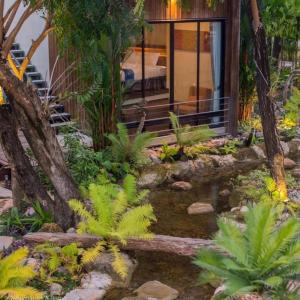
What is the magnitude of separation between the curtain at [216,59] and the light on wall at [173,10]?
1.06m

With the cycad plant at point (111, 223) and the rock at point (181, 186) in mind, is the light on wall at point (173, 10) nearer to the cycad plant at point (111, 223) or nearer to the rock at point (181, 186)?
the rock at point (181, 186)

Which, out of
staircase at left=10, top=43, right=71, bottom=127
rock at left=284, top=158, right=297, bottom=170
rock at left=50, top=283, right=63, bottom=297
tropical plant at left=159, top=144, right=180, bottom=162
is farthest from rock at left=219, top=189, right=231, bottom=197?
rock at left=50, top=283, right=63, bottom=297

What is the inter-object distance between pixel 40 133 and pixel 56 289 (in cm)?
186

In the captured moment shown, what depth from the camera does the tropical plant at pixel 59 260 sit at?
234 inches

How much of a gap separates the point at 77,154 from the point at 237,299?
4.43 metres

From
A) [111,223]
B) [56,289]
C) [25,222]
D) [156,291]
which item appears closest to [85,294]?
[56,289]

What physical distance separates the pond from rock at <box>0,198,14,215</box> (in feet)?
6.41

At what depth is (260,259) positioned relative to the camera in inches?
202

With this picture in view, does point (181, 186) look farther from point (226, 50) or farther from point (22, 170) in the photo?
point (226, 50)

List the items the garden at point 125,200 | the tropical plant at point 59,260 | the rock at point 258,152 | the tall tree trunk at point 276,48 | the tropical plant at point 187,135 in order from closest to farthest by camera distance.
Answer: the garden at point 125,200
the tropical plant at point 59,260
the tropical plant at point 187,135
the rock at point 258,152
the tall tree trunk at point 276,48

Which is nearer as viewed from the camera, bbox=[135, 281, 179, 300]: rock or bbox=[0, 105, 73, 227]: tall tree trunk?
bbox=[135, 281, 179, 300]: rock

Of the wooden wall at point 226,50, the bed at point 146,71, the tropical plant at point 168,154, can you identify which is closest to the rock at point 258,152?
the wooden wall at point 226,50

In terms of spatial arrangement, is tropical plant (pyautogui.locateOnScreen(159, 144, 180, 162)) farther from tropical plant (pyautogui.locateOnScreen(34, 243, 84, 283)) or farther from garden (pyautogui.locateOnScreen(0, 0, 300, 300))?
tropical plant (pyautogui.locateOnScreen(34, 243, 84, 283))

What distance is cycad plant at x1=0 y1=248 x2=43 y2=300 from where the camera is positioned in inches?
197
